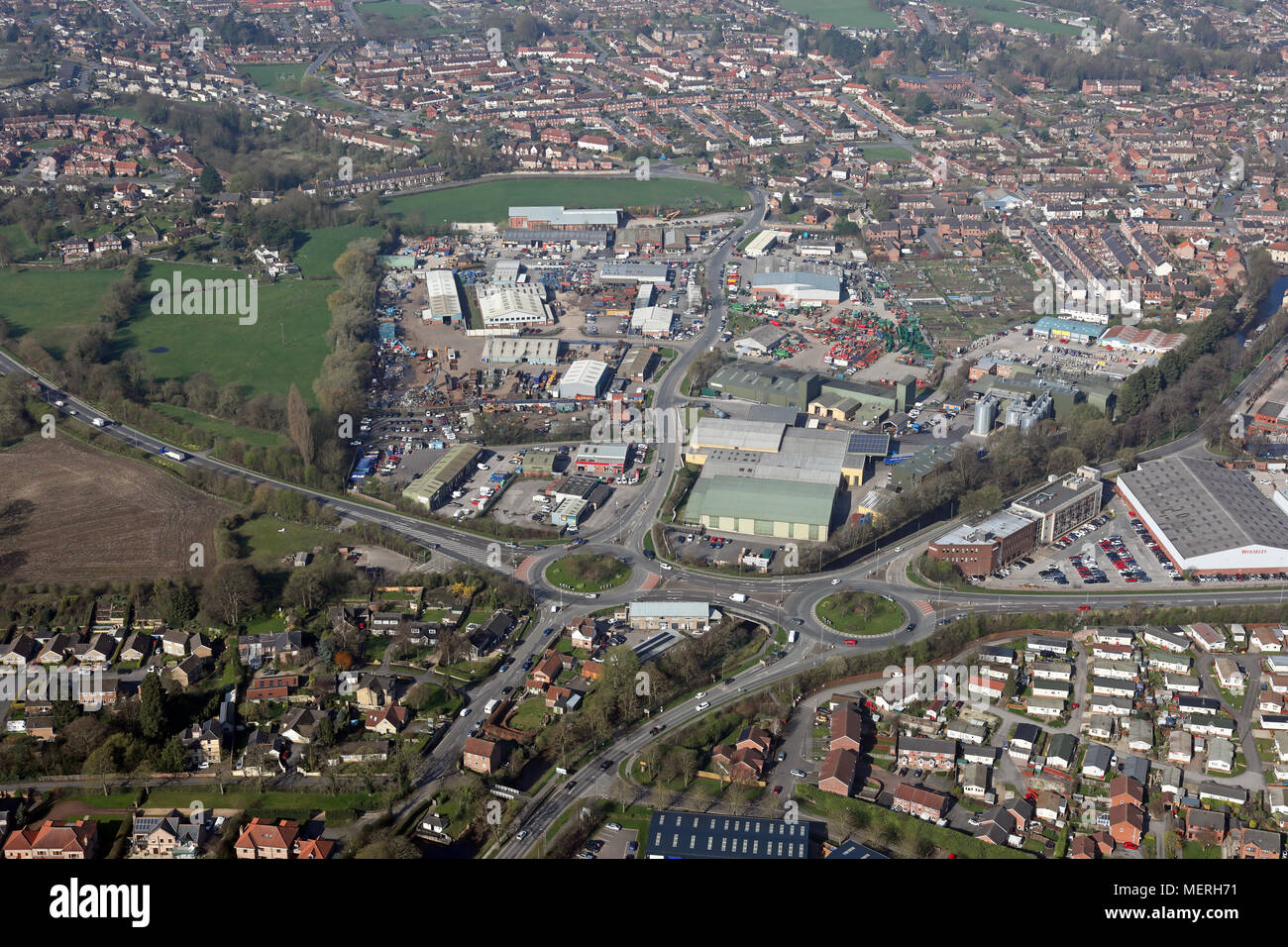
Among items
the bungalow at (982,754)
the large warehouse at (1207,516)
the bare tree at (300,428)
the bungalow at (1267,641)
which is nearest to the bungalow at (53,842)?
the bare tree at (300,428)

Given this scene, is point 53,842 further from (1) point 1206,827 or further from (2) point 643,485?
(1) point 1206,827

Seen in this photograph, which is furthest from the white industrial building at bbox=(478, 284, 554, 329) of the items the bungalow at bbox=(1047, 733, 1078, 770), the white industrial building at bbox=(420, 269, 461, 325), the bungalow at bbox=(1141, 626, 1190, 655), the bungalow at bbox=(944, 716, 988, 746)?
the bungalow at bbox=(1047, 733, 1078, 770)

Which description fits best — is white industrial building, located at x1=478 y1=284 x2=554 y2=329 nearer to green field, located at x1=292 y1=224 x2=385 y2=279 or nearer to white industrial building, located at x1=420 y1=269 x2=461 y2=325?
white industrial building, located at x1=420 y1=269 x2=461 y2=325

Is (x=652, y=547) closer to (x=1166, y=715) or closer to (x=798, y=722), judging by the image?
(x=798, y=722)

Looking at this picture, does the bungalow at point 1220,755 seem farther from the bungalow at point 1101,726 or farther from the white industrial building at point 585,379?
the white industrial building at point 585,379
